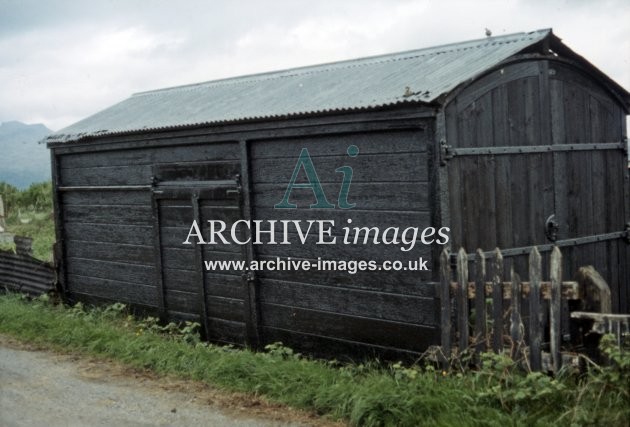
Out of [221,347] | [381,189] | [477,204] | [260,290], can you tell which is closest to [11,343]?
[221,347]

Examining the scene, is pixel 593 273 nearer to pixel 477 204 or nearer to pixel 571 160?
pixel 477 204

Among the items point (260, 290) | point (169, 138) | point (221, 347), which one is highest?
point (169, 138)

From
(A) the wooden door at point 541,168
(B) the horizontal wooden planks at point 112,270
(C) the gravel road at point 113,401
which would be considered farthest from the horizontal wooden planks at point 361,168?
(B) the horizontal wooden planks at point 112,270

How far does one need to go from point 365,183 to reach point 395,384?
7.22 feet

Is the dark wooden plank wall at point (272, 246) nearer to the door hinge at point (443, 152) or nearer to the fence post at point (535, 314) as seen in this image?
the door hinge at point (443, 152)

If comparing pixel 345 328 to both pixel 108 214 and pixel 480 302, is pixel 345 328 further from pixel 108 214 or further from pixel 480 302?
pixel 108 214

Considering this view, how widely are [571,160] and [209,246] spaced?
179 inches

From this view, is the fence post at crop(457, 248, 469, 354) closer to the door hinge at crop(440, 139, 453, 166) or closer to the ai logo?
the door hinge at crop(440, 139, 453, 166)

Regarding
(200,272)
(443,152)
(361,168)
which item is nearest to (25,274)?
(200,272)

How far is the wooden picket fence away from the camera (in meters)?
6.27

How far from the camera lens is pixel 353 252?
814 centimetres

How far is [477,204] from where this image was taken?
25.2ft

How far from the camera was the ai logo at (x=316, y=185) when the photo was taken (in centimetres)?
809

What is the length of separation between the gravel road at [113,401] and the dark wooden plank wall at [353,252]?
1519mm
